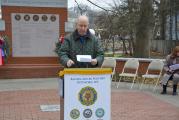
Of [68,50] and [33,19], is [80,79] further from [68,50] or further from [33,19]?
[33,19]

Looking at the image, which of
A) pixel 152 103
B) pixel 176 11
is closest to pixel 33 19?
pixel 152 103

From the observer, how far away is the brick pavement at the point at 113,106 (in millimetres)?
7789

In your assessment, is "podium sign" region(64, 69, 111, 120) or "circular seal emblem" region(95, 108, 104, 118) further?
"circular seal emblem" region(95, 108, 104, 118)

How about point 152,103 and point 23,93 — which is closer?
point 152,103

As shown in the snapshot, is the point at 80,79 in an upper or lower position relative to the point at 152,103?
upper

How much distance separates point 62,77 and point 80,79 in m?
0.26

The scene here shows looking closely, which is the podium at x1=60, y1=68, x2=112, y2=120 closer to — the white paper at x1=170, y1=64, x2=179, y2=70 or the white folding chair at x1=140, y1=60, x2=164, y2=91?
the white paper at x1=170, y1=64, x2=179, y2=70

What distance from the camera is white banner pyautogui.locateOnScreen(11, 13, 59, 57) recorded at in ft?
45.4

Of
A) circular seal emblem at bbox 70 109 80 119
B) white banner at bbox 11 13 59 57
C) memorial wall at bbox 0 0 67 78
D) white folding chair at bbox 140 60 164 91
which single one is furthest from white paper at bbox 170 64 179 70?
circular seal emblem at bbox 70 109 80 119

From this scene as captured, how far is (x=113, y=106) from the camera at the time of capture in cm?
884

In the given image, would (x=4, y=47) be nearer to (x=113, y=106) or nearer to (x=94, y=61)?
(x=113, y=106)

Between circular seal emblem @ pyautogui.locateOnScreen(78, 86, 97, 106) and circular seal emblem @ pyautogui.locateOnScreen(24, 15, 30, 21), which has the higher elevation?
circular seal emblem @ pyautogui.locateOnScreen(24, 15, 30, 21)

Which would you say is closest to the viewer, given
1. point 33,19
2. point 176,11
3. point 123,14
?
point 33,19

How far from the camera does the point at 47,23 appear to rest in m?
14.2
